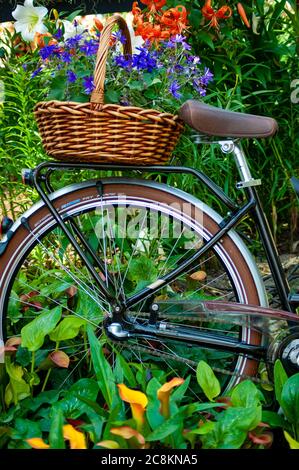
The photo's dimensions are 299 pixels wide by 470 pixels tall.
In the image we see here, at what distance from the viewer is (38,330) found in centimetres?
208

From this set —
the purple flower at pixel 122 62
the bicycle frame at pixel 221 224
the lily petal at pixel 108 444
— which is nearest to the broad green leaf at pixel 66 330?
the bicycle frame at pixel 221 224

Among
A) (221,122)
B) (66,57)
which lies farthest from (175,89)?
(66,57)

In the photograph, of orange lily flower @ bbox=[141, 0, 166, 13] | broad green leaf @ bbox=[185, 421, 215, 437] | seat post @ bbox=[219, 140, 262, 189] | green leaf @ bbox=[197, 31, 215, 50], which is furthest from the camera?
green leaf @ bbox=[197, 31, 215, 50]

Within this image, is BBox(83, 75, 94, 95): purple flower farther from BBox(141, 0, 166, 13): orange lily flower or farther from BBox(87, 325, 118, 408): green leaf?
BBox(141, 0, 166, 13): orange lily flower

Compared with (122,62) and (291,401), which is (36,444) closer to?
(291,401)

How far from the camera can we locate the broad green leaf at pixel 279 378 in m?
1.95

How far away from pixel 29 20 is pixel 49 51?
95 centimetres

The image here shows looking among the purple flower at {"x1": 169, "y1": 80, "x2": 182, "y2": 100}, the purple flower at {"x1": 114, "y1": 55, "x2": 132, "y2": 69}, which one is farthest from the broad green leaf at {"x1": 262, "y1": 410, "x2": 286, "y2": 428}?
the purple flower at {"x1": 114, "y1": 55, "x2": 132, "y2": 69}

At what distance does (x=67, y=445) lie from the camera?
1868 mm

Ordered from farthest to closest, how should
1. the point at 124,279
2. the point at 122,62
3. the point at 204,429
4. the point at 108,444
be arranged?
the point at 124,279 < the point at 122,62 < the point at 204,429 < the point at 108,444

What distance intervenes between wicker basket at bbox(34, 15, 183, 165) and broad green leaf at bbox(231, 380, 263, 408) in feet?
2.45

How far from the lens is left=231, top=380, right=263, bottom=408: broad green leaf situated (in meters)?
1.87

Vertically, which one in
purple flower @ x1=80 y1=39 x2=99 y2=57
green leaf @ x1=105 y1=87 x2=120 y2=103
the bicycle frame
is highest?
purple flower @ x1=80 y1=39 x2=99 y2=57
